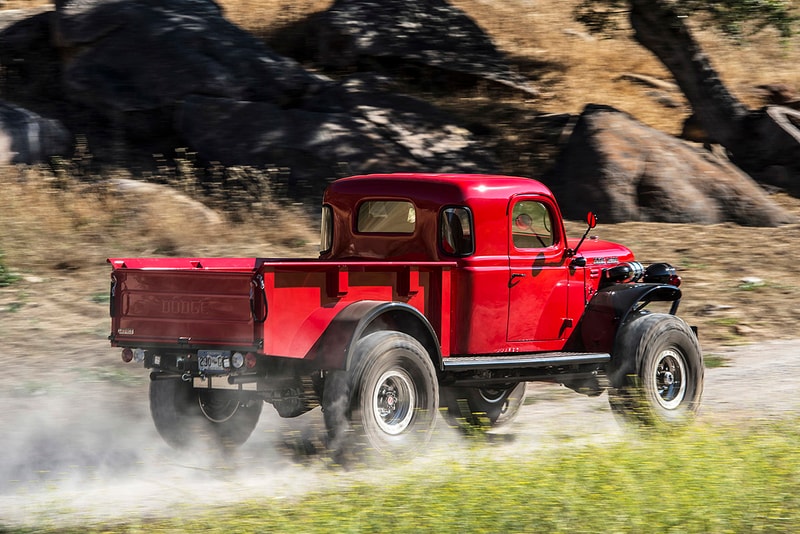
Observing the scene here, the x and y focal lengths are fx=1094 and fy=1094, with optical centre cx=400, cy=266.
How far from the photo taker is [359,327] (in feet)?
20.4

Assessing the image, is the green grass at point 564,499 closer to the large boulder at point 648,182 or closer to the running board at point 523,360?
the running board at point 523,360

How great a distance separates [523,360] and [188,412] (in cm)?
221

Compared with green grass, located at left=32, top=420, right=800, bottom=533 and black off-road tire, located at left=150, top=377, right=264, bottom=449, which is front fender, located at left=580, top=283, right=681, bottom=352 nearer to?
green grass, located at left=32, top=420, right=800, bottom=533

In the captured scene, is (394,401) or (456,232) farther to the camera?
(456,232)

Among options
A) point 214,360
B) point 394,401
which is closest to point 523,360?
point 394,401

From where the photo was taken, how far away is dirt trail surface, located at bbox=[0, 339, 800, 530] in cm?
559

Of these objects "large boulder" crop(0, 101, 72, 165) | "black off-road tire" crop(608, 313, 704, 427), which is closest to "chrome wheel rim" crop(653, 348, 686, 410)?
"black off-road tire" crop(608, 313, 704, 427)

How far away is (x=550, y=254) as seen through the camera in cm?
770

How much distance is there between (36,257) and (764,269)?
9182 millimetres

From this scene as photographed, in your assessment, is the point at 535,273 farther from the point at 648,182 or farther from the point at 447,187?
the point at 648,182

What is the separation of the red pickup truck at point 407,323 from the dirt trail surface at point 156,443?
279 mm

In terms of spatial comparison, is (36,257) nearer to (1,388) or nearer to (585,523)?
(1,388)

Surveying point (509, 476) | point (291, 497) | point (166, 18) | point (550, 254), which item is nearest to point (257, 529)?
point (291, 497)

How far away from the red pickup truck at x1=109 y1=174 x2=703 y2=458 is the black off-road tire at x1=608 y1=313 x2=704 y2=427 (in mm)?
12
